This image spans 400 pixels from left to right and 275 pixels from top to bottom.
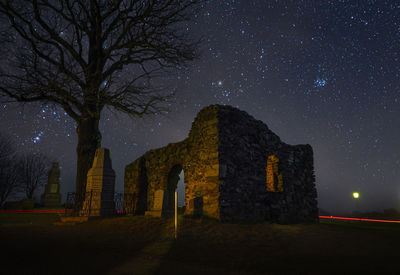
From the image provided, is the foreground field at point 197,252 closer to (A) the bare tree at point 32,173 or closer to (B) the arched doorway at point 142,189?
(B) the arched doorway at point 142,189

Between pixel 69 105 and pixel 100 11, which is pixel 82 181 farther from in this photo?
pixel 100 11

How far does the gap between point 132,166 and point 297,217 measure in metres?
10.2

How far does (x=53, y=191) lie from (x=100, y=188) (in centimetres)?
1860

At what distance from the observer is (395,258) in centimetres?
434

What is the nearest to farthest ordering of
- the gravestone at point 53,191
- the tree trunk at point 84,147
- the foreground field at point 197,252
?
1. the foreground field at point 197,252
2. the tree trunk at point 84,147
3. the gravestone at point 53,191

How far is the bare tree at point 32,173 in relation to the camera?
30.2 metres

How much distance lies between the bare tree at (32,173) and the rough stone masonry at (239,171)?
2549 centimetres

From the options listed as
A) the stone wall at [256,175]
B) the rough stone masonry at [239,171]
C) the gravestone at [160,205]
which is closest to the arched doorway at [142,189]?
the rough stone masonry at [239,171]

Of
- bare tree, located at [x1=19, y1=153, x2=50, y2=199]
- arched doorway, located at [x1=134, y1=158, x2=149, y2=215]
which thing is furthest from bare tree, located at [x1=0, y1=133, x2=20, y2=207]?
arched doorway, located at [x1=134, y1=158, x2=149, y2=215]

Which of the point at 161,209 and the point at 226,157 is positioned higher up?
the point at 226,157

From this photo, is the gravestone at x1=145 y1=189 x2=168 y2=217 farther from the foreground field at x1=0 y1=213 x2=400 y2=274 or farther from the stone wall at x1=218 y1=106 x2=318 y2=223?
the stone wall at x1=218 y1=106 x2=318 y2=223

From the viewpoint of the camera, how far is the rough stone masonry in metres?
9.06

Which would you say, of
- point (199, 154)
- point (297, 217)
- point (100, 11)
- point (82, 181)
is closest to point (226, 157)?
point (199, 154)

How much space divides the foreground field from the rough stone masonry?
201cm
